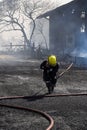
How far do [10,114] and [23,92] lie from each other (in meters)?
3.23

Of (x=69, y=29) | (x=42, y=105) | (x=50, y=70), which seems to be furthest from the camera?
(x=69, y=29)

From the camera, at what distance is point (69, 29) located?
29.5 metres

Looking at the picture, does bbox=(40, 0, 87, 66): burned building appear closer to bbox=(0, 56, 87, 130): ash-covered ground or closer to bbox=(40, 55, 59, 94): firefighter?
bbox=(0, 56, 87, 130): ash-covered ground

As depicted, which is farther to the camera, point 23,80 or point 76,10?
point 76,10

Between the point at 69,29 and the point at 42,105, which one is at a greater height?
the point at 69,29

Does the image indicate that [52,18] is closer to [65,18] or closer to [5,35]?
[65,18]

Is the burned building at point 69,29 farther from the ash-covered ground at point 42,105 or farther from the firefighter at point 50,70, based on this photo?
the firefighter at point 50,70

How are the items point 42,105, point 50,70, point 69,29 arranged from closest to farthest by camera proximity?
point 42,105
point 50,70
point 69,29

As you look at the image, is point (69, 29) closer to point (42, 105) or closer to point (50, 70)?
point (50, 70)

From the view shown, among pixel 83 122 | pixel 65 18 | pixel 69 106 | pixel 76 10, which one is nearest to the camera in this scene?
pixel 83 122

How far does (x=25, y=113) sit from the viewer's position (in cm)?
838

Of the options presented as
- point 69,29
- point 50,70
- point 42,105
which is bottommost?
point 42,105

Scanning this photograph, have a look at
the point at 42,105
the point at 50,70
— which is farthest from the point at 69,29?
the point at 42,105

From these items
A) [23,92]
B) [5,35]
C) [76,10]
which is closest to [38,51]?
[76,10]
